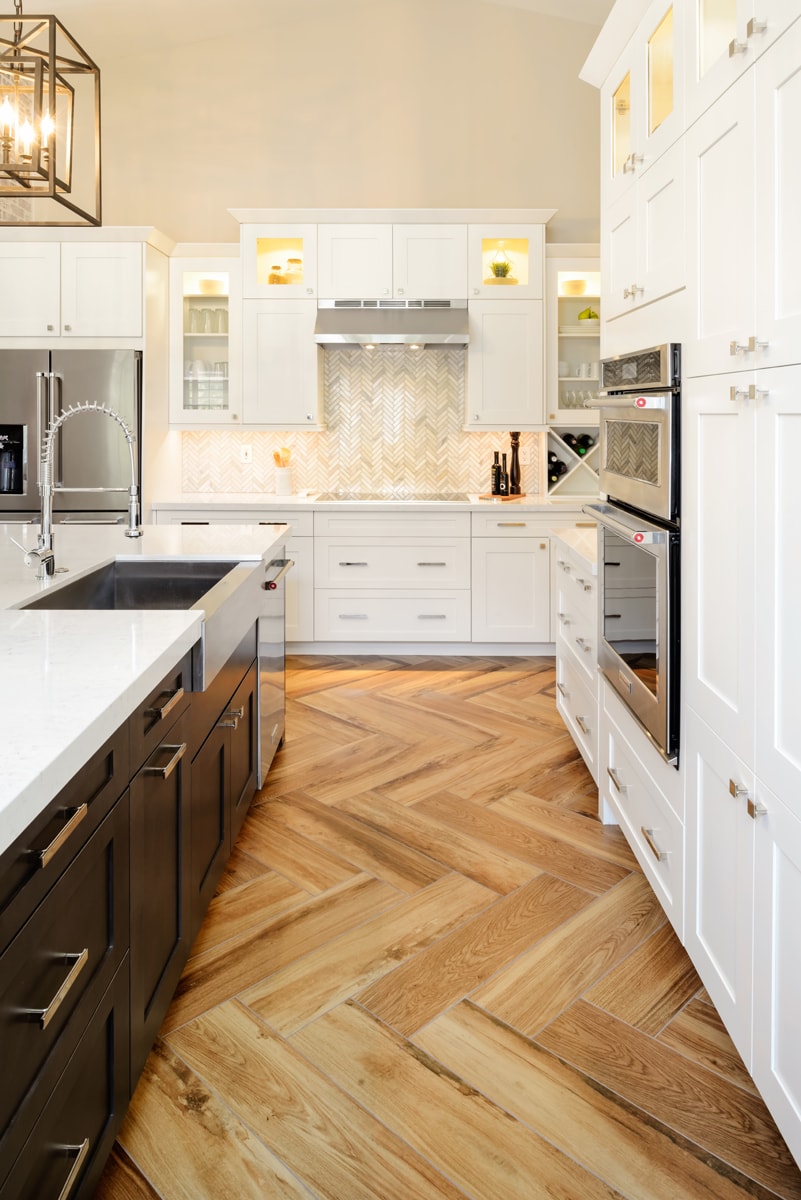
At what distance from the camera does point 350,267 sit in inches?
210

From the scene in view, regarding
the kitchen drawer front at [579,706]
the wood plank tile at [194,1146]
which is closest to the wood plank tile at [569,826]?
the kitchen drawer front at [579,706]

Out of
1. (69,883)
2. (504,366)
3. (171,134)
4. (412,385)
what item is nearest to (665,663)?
(69,883)

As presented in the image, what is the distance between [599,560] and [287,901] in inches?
55.5

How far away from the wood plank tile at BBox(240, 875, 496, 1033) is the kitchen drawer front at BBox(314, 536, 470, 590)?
2766 millimetres

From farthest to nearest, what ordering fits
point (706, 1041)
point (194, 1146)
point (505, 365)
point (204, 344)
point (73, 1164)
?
point (204, 344) < point (505, 365) < point (706, 1041) < point (194, 1146) < point (73, 1164)

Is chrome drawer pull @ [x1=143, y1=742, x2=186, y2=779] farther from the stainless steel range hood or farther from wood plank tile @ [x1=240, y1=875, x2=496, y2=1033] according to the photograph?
the stainless steel range hood

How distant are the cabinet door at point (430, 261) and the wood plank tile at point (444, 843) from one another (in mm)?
3205

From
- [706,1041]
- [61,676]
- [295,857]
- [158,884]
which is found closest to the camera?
[61,676]

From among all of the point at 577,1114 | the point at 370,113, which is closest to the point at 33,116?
the point at 577,1114

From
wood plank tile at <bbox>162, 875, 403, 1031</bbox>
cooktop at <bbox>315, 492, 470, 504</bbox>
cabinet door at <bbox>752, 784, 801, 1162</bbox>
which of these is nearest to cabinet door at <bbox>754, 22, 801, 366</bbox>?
cabinet door at <bbox>752, 784, 801, 1162</bbox>

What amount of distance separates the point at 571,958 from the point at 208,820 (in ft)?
3.16

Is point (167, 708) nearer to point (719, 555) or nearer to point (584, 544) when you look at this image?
point (719, 555)

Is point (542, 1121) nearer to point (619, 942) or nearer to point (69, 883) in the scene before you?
point (619, 942)

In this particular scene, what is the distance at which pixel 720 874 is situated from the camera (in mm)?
1851
